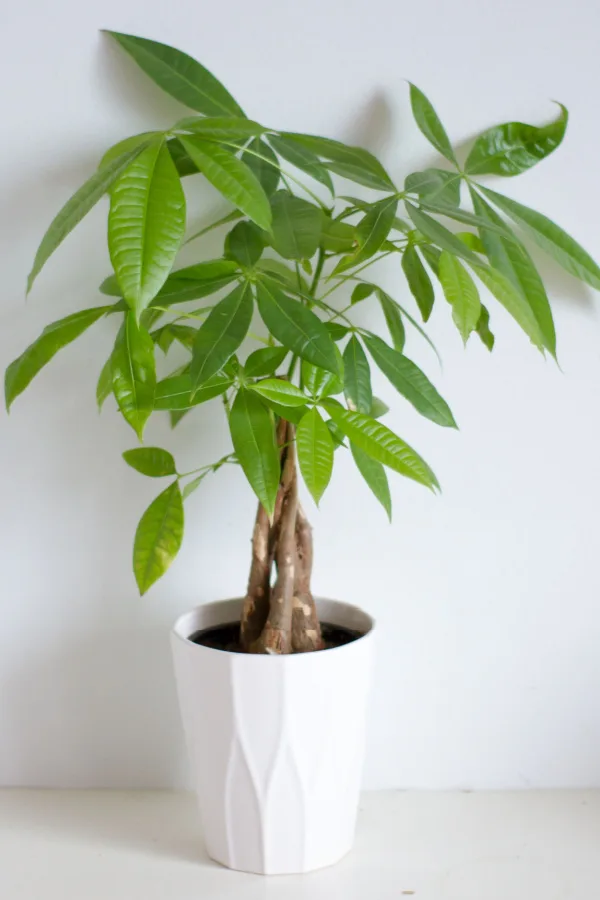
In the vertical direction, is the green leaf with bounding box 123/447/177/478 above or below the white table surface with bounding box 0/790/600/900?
above

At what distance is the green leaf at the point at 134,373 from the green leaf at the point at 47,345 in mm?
65

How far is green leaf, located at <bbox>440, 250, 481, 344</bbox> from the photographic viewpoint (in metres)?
0.86

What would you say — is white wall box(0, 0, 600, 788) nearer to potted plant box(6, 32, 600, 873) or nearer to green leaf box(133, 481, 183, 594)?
potted plant box(6, 32, 600, 873)

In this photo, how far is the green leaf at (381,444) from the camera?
866 millimetres

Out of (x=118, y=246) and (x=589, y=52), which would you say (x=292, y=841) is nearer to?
(x=118, y=246)

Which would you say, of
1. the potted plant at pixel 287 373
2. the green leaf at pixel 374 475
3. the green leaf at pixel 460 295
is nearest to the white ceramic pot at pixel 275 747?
the potted plant at pixel 287 373

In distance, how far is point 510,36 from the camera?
113 centimetres

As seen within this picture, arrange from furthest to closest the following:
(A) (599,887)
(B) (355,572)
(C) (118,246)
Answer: (B) (355,572) < (A) (599,887) < (C) (118,246)

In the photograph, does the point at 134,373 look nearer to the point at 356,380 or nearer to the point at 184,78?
the point at 356,380

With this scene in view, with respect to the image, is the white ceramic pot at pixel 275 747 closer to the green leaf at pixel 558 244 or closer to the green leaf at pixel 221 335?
the green leaf at pixel 221 335

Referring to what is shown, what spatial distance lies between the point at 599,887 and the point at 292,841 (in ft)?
1.13

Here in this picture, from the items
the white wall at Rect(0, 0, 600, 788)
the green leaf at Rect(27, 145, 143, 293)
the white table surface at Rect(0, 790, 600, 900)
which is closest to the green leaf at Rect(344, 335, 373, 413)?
the white wall at Rect(0, 0, 600, 788)

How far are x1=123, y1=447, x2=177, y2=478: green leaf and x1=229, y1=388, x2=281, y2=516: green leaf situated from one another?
0.16 metres

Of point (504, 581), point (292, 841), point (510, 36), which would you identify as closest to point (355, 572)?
point (504, 581)
